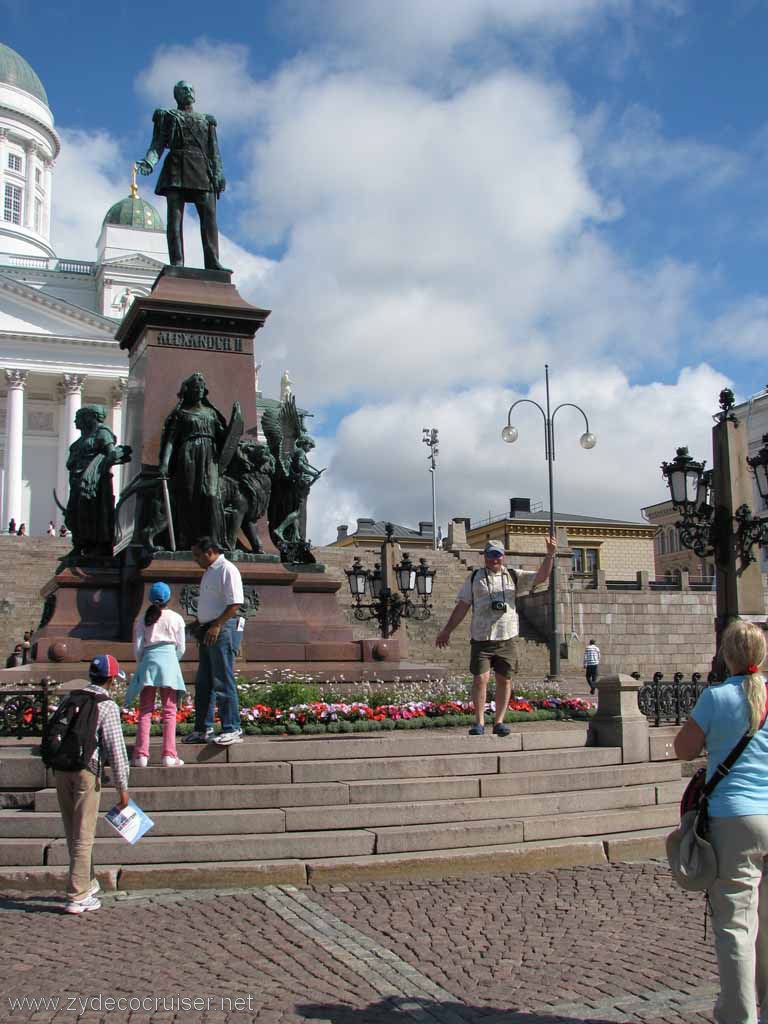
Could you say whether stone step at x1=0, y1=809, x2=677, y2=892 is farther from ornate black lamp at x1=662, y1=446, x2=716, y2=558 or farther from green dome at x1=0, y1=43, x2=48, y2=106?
green dome at x1=0, y1=43, x2=48, y2=106

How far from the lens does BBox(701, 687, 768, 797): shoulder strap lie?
4465 mm

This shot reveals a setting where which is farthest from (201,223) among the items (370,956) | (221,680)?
(370,956)

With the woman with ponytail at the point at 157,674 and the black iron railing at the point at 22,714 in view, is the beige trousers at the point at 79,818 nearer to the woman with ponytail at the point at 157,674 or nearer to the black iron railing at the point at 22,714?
the woman with ponytail at the point at 157,674

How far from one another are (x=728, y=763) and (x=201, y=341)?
11.0 metres

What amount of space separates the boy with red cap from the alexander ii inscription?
807 centimetres

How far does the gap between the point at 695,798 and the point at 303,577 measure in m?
9.94

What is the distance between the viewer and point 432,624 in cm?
4316

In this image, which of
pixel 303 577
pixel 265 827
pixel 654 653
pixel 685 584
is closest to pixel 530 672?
pixel 654 653

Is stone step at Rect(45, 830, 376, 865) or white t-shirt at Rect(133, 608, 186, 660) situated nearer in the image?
stone step at Rect(45, 830, 376, 865)

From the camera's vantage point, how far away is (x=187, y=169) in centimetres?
1517

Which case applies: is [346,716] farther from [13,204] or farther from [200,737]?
[13,204]

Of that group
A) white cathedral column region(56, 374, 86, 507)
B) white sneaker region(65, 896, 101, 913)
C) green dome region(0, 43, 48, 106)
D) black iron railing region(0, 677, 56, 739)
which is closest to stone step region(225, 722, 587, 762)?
white sneaker region(65, 896, 101, 913)

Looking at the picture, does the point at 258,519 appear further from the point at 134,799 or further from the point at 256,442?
the point at 134,799

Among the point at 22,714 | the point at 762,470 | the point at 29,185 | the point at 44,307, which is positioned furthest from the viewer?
the point at 29,185
